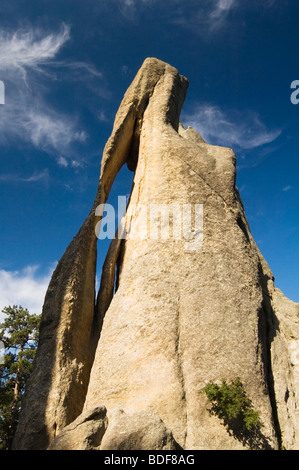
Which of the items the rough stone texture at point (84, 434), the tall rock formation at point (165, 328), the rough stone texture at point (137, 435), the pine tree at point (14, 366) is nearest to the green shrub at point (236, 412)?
the tall rock formation at point (165, 328)

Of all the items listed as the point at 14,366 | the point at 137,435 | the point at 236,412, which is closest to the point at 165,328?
the point at 236,412

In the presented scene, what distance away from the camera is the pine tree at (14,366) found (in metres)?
16.5

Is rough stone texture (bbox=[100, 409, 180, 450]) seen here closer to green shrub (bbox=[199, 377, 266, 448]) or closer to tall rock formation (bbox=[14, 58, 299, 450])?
tall rock formation (bbox=[14, 58, 299, 450])

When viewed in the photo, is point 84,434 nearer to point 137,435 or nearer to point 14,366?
point 137,435

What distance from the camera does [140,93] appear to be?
14484 mm

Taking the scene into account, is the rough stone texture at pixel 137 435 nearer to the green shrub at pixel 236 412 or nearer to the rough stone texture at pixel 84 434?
the rough stone texture at pixel 84 434

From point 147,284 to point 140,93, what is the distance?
8453 millimetres

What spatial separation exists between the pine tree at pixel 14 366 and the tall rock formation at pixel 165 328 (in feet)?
28.2

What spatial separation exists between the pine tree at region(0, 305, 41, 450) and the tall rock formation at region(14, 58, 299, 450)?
8.60 m

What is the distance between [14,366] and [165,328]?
12.7 m

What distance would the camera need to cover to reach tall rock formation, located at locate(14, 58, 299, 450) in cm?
756

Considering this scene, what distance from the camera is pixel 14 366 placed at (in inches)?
723
